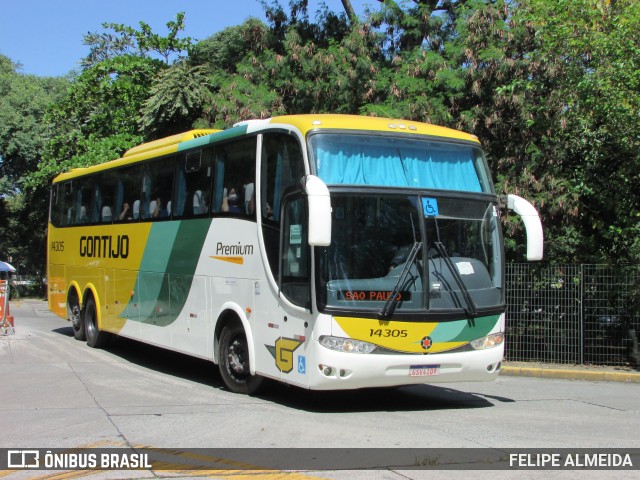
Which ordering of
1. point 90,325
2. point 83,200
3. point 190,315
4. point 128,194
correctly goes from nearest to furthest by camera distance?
1. point 190,315
2. point 128,194
3. point 90,325
4. point 83,200

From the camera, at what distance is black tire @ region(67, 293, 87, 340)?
17094 mm

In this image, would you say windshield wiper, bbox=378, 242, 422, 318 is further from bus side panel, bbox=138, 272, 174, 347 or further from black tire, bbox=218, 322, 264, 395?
bus side panel, bbox=138, 272, 174, 347

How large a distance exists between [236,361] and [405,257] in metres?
3.11

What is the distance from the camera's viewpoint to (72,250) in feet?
57.0

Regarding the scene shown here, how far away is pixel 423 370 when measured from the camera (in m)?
8.93

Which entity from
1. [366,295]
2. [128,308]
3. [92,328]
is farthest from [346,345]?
[92,328]

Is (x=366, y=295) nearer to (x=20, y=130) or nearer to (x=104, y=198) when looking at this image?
(x=104, y=198)

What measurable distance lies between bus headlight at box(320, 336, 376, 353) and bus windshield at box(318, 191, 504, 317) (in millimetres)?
365

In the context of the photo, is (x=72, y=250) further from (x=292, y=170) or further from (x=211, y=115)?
(x=292, y=170)

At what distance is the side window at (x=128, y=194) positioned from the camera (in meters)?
14.0

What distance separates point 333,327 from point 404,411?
1.76 m

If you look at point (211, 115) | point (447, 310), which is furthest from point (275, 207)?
point (211, 115)

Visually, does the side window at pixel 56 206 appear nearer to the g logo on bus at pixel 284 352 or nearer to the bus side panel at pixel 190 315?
the bus side panel at pixel 190 315

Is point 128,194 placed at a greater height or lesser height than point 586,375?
greater
